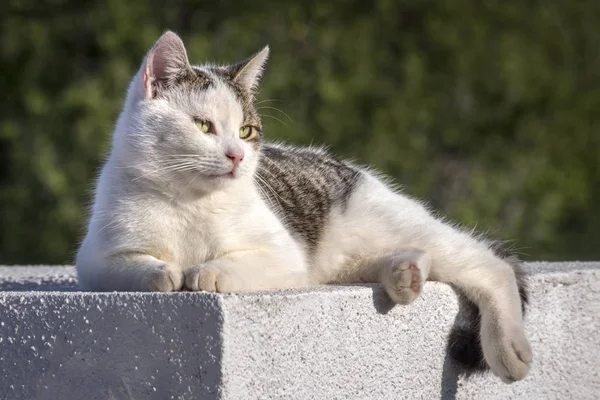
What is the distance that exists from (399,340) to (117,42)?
5.66 meters

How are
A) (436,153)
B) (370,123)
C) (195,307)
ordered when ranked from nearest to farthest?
(195,307) → (370,123) → (436,153)

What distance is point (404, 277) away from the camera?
2.67 meters

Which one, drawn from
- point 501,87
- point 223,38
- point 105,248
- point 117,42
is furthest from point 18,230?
point 105,248

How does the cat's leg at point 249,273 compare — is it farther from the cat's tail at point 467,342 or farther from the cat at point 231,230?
the cat's tail at point 467,342

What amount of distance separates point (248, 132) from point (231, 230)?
0.35m

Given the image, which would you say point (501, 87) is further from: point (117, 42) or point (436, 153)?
point (117, 42)

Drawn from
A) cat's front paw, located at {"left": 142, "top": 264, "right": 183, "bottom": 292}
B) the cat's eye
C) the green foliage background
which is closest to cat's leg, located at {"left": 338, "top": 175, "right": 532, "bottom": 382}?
the cat's eye

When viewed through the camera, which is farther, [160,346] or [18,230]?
[18,230]

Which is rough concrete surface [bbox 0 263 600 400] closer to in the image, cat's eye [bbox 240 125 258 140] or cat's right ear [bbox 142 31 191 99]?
cat's eye [bbox 240 125 258 140]

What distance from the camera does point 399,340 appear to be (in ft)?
9.02

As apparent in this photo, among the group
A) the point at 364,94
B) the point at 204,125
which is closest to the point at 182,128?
the point at 204,125

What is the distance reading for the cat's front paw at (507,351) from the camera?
2830 mm

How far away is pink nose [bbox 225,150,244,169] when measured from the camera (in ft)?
8.66

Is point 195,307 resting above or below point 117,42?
above
